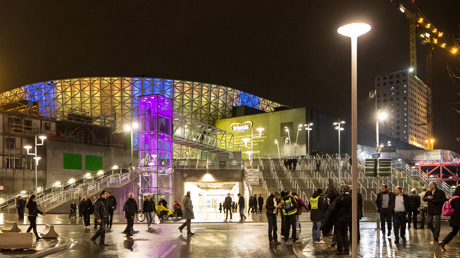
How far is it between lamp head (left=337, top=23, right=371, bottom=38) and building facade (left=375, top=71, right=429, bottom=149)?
160009 millimetres

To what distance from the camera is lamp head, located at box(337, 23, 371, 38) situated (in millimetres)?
7441

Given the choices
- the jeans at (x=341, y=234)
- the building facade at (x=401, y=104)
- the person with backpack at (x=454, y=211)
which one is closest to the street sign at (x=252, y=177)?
the jeans at (x=341, y=234)

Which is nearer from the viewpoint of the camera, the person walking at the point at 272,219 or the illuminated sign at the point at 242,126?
the person walking at the point at 272,219

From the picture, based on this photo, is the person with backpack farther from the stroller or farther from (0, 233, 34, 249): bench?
the stroller

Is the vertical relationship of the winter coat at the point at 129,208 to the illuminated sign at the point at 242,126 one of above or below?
below

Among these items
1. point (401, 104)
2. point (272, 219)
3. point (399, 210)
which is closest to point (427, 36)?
point (401, 104)

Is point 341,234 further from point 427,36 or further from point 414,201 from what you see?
point 427,36

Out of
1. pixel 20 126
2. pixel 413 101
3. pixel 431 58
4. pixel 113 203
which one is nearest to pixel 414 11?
pixel 431 58

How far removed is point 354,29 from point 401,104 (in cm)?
17165

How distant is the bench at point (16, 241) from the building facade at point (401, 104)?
160781mm

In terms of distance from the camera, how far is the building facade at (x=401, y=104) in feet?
537

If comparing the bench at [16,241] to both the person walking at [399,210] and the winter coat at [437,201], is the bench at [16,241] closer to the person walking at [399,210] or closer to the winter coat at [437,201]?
the person walking at [399,210]

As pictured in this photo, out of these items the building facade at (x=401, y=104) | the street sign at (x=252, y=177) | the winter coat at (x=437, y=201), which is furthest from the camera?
the building facade at (x=401, y=104)

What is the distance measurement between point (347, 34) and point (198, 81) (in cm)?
6861
